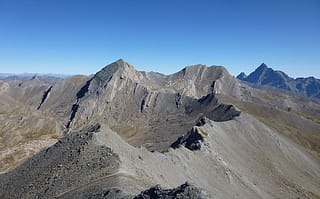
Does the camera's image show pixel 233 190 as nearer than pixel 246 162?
Yes

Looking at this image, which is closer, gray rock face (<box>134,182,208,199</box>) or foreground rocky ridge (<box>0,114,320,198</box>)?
gray rock face (<box>134,182,208,199</box>)

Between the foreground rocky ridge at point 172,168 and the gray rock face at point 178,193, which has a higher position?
the gray rock face at point 178,193

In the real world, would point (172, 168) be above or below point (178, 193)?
below

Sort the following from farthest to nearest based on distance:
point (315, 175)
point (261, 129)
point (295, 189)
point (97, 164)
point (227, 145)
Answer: point (261, 129), point (315, 175), point (227, 145), point (295, 189), point (97, 164)

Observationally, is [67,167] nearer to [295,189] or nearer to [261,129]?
[295,189]

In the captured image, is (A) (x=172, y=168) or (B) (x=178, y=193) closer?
(B) (x=178, y=193)

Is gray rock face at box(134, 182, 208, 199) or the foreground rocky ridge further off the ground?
gray rock face at box(134, 182, 208, 199)

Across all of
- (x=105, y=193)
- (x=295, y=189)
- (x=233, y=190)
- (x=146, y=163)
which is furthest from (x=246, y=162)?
(x=105, y=193)

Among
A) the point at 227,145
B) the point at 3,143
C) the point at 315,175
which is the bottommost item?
the point at 3,143
